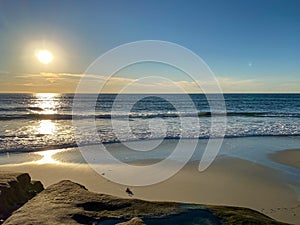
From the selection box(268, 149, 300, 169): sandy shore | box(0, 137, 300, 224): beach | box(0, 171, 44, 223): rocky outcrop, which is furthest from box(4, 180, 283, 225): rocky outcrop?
box(268, 149, 300, 169): sandy shore

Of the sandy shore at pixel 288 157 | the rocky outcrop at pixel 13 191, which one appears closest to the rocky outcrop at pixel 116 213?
the rocky outcrop at pixel 13 191

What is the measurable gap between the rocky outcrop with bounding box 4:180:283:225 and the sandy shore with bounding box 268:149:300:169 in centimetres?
889

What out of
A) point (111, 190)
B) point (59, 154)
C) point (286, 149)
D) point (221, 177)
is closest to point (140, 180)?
point (111, 190)

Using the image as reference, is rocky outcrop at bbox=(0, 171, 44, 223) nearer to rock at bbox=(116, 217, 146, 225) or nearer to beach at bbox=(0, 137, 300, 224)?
rock at bbox=(116, 217, 146, 225)

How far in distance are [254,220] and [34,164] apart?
9.06m

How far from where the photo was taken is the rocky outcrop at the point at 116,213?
10.5 feet

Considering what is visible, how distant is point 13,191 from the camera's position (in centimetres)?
479

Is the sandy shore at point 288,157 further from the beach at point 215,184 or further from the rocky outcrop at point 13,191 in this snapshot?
the rocky outcrop at point 13,191

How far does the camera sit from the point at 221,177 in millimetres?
9289

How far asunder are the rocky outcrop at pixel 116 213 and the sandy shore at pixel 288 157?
29.2ft

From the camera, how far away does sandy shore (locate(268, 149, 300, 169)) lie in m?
11.4

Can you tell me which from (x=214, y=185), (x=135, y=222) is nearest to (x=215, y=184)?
(x=214, y=185)

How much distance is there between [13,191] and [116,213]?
2258 mm

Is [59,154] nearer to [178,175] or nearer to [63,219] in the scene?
[178,175]
